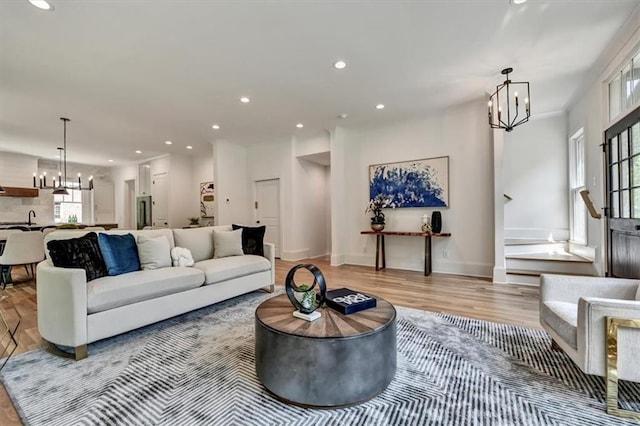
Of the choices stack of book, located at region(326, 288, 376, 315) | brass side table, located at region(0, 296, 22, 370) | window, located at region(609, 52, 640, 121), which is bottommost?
brass side table, located at region(0, 296, 22, 370)

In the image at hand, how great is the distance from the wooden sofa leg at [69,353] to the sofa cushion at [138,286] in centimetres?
27

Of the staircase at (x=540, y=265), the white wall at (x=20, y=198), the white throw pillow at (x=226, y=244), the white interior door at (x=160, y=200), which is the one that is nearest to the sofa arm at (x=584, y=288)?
the staircase at (x=540, y=265)

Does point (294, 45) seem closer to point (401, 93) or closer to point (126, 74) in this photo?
point (401, 93)

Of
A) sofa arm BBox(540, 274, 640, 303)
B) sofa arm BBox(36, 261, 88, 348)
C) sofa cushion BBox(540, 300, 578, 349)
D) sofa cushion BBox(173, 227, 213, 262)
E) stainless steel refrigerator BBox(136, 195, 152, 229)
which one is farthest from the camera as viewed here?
stainless steel refrigerator BBox(136, 195, 152, 229)

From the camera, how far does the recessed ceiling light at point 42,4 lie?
7.41 ft

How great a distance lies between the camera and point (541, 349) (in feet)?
7.23

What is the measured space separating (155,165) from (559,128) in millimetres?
9719

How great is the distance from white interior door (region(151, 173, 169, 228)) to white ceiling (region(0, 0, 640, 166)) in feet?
9.85

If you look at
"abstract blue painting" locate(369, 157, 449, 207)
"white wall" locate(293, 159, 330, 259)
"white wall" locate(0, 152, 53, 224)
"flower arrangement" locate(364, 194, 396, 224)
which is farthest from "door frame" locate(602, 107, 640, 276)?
"white wall" locate(0, 152, 53, 224)

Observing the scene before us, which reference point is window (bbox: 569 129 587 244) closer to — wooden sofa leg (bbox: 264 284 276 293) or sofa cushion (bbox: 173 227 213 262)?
wooden sofa leg (bbox: 264 284 276 293)

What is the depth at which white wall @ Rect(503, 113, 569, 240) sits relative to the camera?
503 cm

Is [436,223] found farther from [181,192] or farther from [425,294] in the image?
[181,192]

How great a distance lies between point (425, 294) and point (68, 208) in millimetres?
10822

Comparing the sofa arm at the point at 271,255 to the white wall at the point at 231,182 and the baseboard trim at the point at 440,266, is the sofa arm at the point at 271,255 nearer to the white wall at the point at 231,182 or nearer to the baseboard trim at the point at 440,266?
the baseboard trim at the point at 440,266
